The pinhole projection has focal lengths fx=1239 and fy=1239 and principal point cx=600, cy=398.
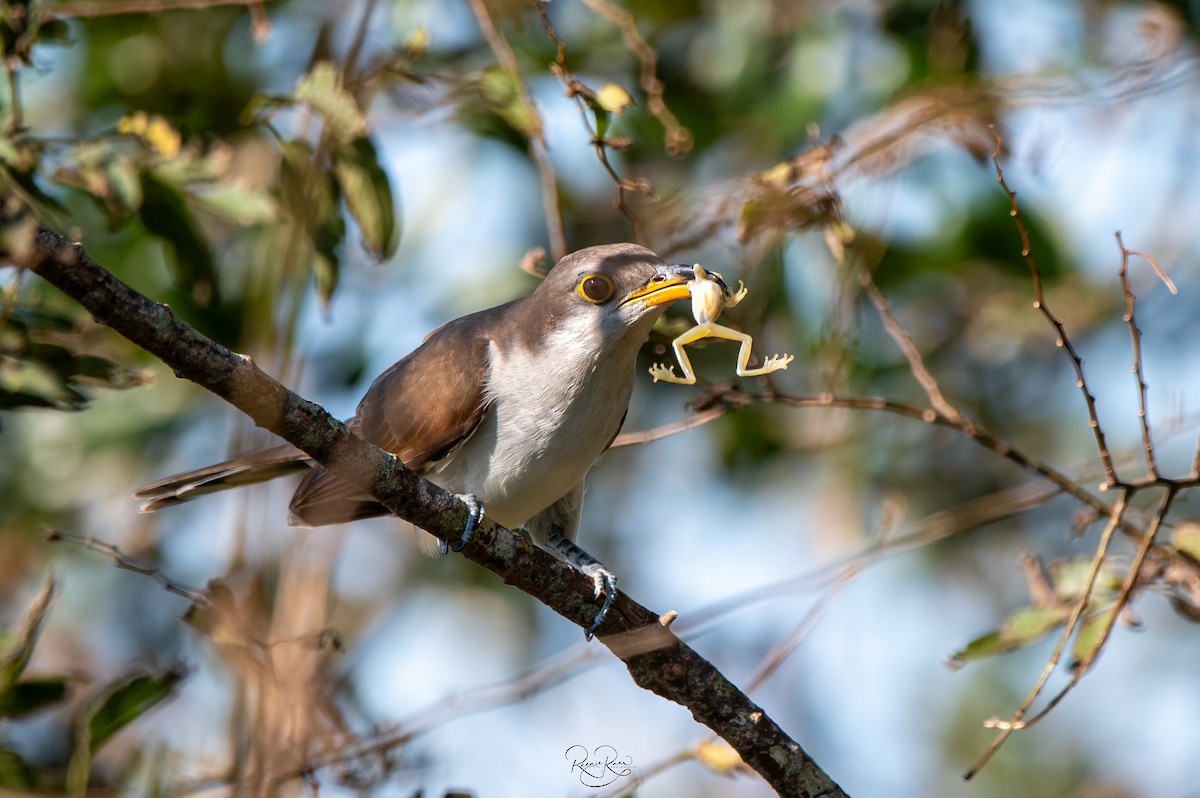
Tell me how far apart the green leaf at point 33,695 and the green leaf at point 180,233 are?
1.34 meters

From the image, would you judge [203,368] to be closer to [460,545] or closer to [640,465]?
[460,545]

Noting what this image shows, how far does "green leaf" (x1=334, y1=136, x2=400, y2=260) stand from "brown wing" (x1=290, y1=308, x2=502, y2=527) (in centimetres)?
43

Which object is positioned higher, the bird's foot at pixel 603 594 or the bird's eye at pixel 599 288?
the bird's eye at pixel 599 288

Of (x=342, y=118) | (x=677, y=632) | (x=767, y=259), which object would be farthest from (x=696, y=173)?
(x=677, y=632)

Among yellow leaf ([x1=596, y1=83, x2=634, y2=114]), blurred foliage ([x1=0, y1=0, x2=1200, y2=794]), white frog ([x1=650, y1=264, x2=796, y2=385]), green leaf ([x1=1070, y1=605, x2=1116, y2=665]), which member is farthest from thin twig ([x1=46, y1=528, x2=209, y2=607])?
green leaf ([x1=1070, y1=605, x2=1116, y2=665])

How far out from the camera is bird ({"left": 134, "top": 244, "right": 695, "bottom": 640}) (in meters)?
4.01

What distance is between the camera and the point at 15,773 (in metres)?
3.38

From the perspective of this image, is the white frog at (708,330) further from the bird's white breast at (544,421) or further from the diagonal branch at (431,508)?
the diagonal branch at (431,508)

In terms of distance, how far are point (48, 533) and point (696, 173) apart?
3.64m

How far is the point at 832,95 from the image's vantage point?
5582 millimetres

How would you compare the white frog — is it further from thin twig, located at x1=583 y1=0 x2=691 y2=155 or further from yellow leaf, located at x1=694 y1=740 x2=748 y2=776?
yellow leaf, located at x1=694 y1=740 x2=748 y2=776

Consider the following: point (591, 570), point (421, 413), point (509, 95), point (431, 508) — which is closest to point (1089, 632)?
point (591, 570)

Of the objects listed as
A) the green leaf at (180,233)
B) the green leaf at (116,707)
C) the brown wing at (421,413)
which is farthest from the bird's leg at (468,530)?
the green leaf at (180,233)

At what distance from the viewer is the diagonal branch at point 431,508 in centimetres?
246
